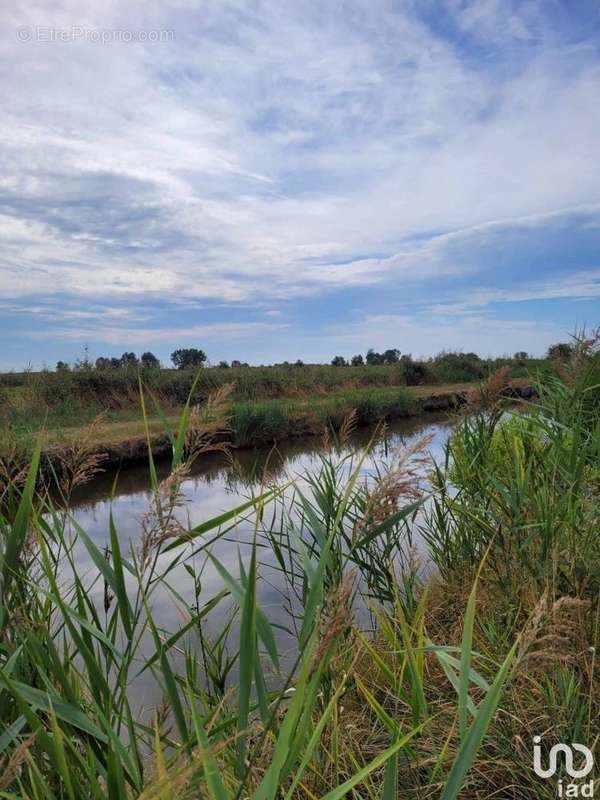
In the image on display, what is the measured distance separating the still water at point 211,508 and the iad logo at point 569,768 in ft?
2.95

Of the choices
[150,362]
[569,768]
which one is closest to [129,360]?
[150,362]

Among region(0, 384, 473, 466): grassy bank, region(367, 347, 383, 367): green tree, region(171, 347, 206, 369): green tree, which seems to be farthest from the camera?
region(367, 347, 383, 367): green tree

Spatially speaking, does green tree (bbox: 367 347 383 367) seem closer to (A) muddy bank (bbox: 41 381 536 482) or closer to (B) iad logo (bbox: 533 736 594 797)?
(A) muddy bank (bbox: 41 381 536 482)

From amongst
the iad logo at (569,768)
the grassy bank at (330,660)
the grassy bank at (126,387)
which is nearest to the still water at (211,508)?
the grassy bank at (330,660)

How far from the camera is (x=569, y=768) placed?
155 cm

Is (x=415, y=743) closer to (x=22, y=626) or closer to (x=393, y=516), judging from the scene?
(x=393, y=516)

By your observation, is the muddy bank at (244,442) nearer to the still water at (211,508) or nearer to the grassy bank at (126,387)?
the still water at (211,508)

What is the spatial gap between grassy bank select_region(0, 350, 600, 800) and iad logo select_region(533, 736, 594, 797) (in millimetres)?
45

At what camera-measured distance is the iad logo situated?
148 cm

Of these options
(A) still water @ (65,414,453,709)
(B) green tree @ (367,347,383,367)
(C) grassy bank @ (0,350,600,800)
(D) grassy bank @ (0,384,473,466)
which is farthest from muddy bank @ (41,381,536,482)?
(B) green tree @ (367,347,383,367)

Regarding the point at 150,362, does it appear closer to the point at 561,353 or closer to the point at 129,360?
the point at 129,360

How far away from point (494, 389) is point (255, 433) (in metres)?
8.68

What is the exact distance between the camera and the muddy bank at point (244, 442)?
5.93 meters

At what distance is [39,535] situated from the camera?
49.5 inches
